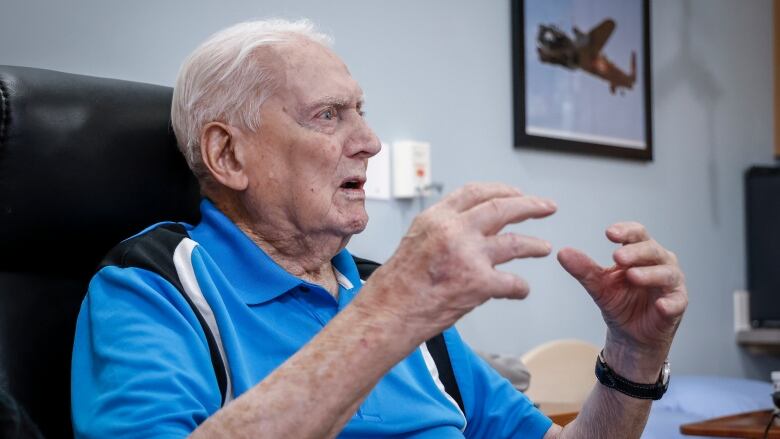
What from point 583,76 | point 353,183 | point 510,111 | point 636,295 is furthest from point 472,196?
point 583,76

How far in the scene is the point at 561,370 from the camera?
231 cm

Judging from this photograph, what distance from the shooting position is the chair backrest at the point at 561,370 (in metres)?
2.24

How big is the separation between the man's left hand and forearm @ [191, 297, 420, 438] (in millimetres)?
274

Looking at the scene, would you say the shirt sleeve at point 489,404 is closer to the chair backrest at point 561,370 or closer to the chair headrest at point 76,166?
the chair headrest at point 76,166

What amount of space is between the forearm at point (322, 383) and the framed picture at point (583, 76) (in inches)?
62.4

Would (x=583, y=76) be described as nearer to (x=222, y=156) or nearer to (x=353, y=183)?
(x=353, y=183)

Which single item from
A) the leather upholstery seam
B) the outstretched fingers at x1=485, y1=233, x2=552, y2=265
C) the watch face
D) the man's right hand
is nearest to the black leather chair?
the leather upholstery seam

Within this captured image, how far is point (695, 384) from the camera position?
238cm

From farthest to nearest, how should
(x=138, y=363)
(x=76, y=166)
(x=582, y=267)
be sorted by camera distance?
1. (x=76, y=166)
2. (x=582, y=267)
3. (x=138, y=363)

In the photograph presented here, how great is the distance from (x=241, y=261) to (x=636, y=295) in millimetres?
520

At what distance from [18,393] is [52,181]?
261mm

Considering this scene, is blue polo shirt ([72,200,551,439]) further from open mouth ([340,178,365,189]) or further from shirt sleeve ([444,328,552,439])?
open mouth ([340,178,365,189])

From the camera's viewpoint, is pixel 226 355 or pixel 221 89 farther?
pixel 221 89

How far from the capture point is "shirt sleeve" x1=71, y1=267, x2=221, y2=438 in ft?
2.97
